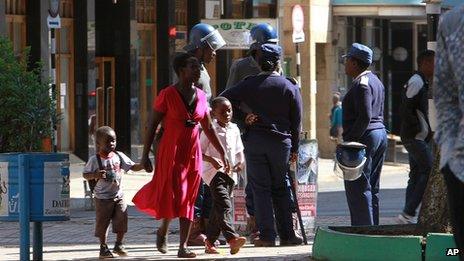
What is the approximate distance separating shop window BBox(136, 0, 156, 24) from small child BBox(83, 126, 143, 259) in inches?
874

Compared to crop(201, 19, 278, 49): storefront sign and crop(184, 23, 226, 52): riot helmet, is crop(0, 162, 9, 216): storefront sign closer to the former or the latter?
crop(184, 23, 226, 52): riot helmet

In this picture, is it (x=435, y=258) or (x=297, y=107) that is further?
(x=297, y=107)

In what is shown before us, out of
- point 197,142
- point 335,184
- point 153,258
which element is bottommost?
point 335,184

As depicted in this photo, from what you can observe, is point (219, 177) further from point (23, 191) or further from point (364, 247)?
point (364, 247)

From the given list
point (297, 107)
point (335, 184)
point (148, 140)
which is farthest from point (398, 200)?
point (148, 140)

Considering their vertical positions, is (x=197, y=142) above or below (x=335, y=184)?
above

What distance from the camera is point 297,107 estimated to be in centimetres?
1355

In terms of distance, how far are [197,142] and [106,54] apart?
21.5 meters

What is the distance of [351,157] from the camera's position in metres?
13.0

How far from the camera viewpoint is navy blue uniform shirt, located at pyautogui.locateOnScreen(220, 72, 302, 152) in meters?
13.5

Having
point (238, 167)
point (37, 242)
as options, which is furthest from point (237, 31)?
point (37, 242)

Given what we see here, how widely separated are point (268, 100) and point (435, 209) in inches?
98.9

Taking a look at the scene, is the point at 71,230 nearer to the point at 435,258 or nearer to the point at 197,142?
the point at 197,142

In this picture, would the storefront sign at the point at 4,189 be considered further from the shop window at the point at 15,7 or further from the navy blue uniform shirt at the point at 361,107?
the shop window at the point at 15,7
